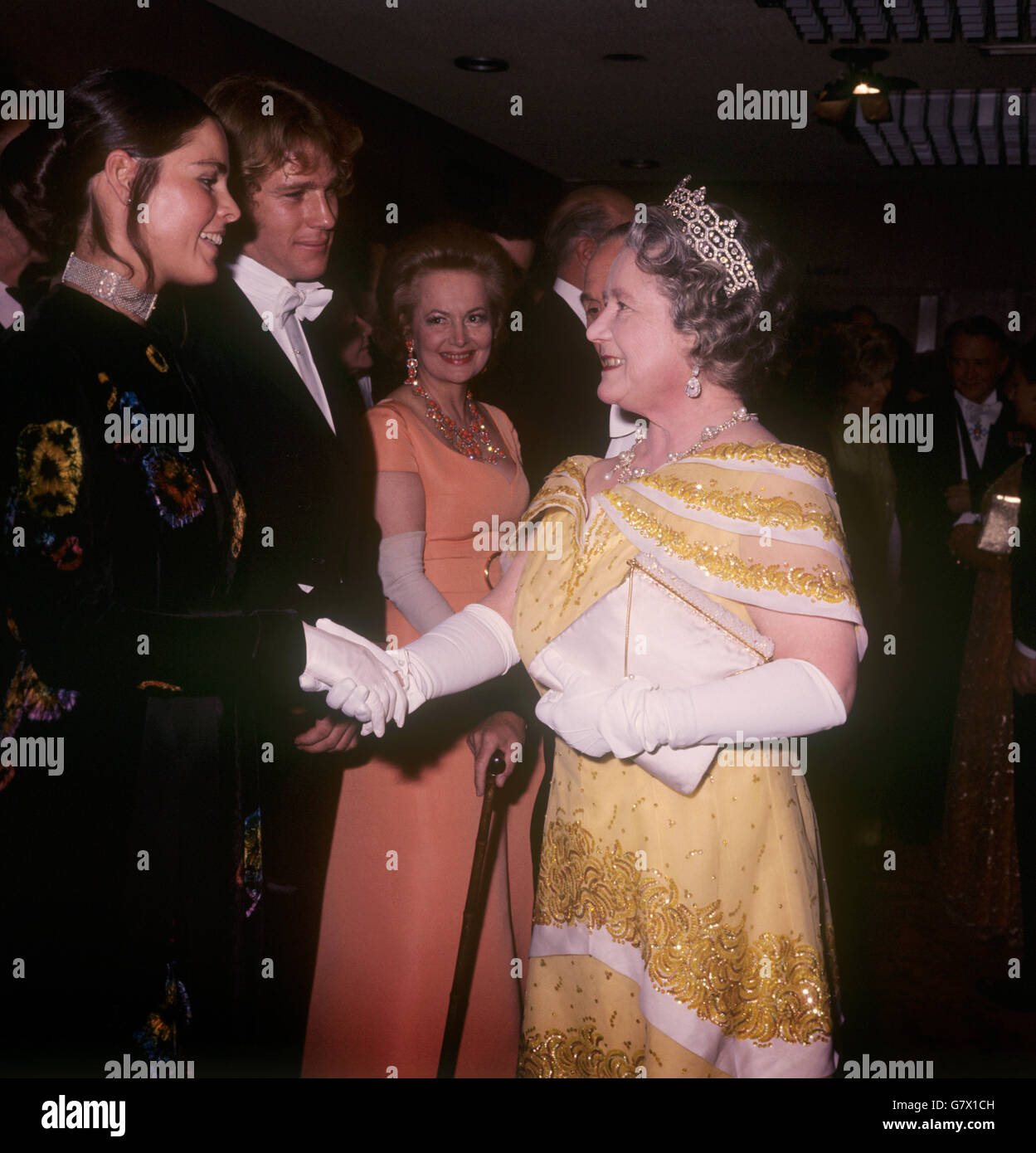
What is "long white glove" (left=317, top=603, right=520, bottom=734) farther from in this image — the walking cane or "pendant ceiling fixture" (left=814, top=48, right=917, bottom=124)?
"pendant ceiling fixture" (left=814, top=48, right=917, bottom=124)

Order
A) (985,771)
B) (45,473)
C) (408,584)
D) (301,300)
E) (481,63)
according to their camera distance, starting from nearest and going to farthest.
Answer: (45,473) < (301,300) < (408,584) < (985,771) < (481,63)

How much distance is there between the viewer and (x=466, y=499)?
2115 millimetres

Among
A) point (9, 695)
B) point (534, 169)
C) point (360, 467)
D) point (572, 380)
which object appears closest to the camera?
point (9, 695)

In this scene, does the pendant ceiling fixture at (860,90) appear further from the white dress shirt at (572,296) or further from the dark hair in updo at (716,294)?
the dark hair in updo at (716,294)

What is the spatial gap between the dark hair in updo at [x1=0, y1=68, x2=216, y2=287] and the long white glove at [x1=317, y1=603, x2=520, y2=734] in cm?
57

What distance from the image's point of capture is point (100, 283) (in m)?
1.37

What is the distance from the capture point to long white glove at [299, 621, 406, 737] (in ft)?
4.92

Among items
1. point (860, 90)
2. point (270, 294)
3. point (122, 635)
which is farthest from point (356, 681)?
point (860, 90)

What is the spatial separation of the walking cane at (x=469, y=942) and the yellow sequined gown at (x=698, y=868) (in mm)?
282

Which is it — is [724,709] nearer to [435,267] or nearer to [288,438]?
[288,438]

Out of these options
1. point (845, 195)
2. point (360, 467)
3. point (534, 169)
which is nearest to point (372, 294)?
point (360, 467)

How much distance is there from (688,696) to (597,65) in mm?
3643

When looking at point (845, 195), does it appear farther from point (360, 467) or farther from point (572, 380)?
point (360, 467)
